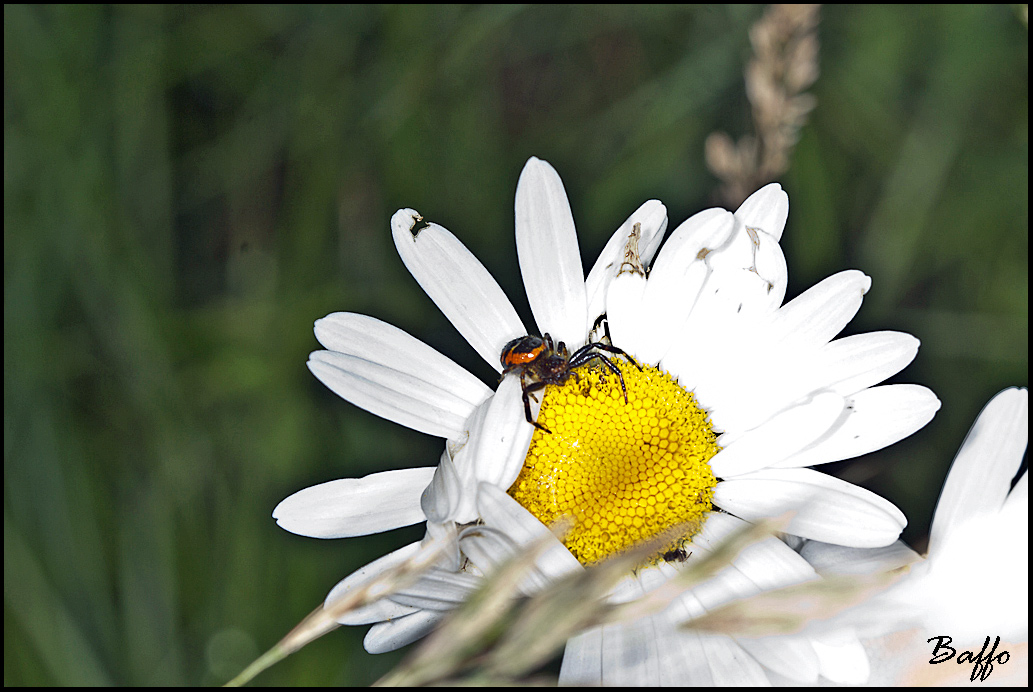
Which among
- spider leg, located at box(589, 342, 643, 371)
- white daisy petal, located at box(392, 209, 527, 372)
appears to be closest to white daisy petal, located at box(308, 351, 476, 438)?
white daisy petal, located at box(392, 209, 527, 372)

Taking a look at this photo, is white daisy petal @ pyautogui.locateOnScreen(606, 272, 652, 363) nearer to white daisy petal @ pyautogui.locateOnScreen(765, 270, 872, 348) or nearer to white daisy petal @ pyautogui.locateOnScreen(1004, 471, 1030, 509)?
white daisy petal @ pyautogui.locateOnScreen(765, 270, 872, 348)

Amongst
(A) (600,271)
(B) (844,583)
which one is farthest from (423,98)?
(B) (844,583)

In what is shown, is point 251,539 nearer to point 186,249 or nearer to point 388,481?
point 388,481

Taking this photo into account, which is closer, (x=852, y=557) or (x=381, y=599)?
(x=381, y=599)

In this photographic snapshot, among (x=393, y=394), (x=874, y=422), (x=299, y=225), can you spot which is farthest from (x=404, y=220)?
(x=299, y=225)

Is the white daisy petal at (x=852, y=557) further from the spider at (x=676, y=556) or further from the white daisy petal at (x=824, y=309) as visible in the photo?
the white daisy petal at (x=824, y=309)

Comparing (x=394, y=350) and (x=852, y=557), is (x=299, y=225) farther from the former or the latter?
(x=852, y=557)

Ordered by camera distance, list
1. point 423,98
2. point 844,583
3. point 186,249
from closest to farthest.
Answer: point 844,583, point 423,98, point 186,249
